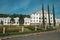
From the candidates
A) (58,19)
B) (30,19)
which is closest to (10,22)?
(30,19)

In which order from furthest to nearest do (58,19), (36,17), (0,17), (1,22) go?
1. (58,19)
2. (36,17)
3. (0,17)
4. (1,22)

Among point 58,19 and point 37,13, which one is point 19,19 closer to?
point 37,13

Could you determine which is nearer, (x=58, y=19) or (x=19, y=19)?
(x=19, y=19)

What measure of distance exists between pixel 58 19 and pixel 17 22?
40167 mm

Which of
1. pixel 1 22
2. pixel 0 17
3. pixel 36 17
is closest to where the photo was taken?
pixel 1 22

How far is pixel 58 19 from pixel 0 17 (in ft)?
155

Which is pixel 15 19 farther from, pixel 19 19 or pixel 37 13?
pixel 37 13

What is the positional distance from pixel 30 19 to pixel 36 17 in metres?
6.12

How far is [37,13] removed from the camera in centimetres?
14262

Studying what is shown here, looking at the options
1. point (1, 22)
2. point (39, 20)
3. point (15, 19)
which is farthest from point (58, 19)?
point (1, 22)

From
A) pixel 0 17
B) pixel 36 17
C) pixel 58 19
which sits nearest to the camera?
pixel 0 17

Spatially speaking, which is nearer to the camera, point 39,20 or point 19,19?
point 19,19

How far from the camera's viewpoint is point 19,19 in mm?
125062

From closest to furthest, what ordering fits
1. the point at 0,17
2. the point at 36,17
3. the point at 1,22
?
the point at 1,22 < the point at 0,17 < the point at 36,17
